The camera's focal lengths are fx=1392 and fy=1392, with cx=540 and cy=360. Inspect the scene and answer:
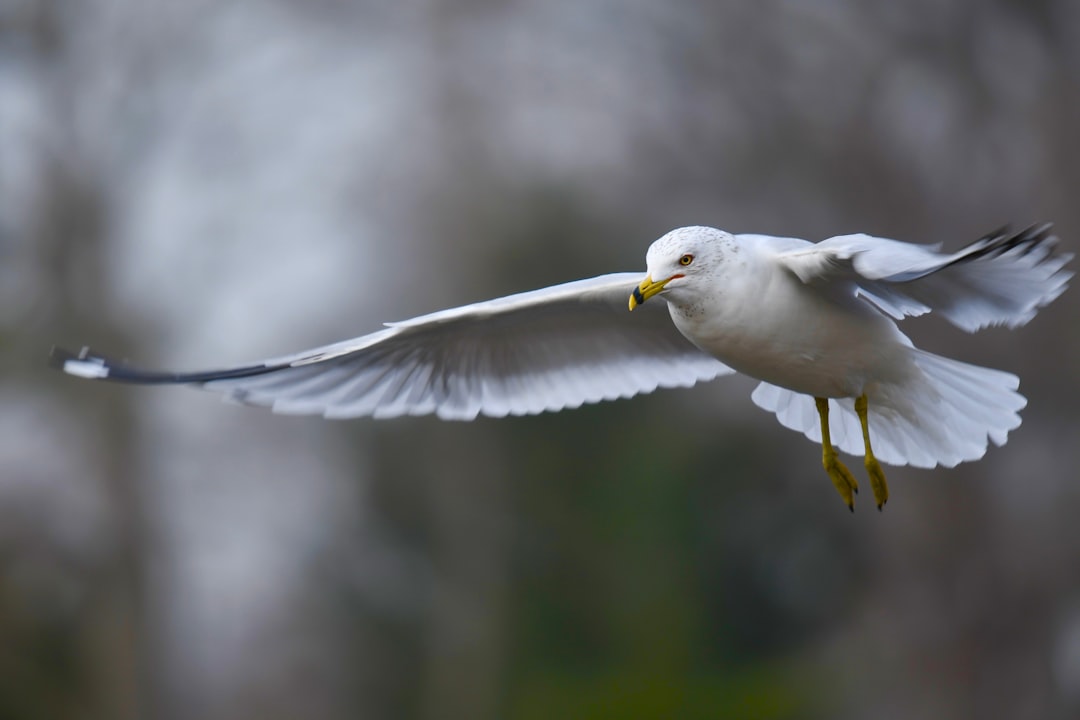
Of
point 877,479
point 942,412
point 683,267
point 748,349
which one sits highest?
point 683,267

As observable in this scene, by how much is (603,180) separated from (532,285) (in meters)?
0.79

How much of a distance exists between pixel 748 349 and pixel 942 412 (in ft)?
1.91

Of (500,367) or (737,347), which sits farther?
(500,367)

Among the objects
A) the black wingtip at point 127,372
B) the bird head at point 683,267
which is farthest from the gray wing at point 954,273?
the black wingtip at point 127,372

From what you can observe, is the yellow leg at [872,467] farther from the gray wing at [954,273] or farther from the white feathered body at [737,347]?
the gray wing at [954,273]

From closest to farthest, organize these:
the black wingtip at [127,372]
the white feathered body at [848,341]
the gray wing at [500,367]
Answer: the white feathered body at [848,341] → the black wingtip at [127,372] → the gray wing at [500,367]

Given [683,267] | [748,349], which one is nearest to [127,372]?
[683,267]

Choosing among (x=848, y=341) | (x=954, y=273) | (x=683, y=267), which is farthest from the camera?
(x=848, y=341)

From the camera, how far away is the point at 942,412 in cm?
300

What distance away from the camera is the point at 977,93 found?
26.9 ft

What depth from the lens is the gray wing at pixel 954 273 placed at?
224 centimetres

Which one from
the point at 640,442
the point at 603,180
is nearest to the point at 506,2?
the point at 603,180

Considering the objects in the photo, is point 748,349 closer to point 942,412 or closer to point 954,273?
point 954,273

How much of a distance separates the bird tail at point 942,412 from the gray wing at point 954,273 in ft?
1.35
